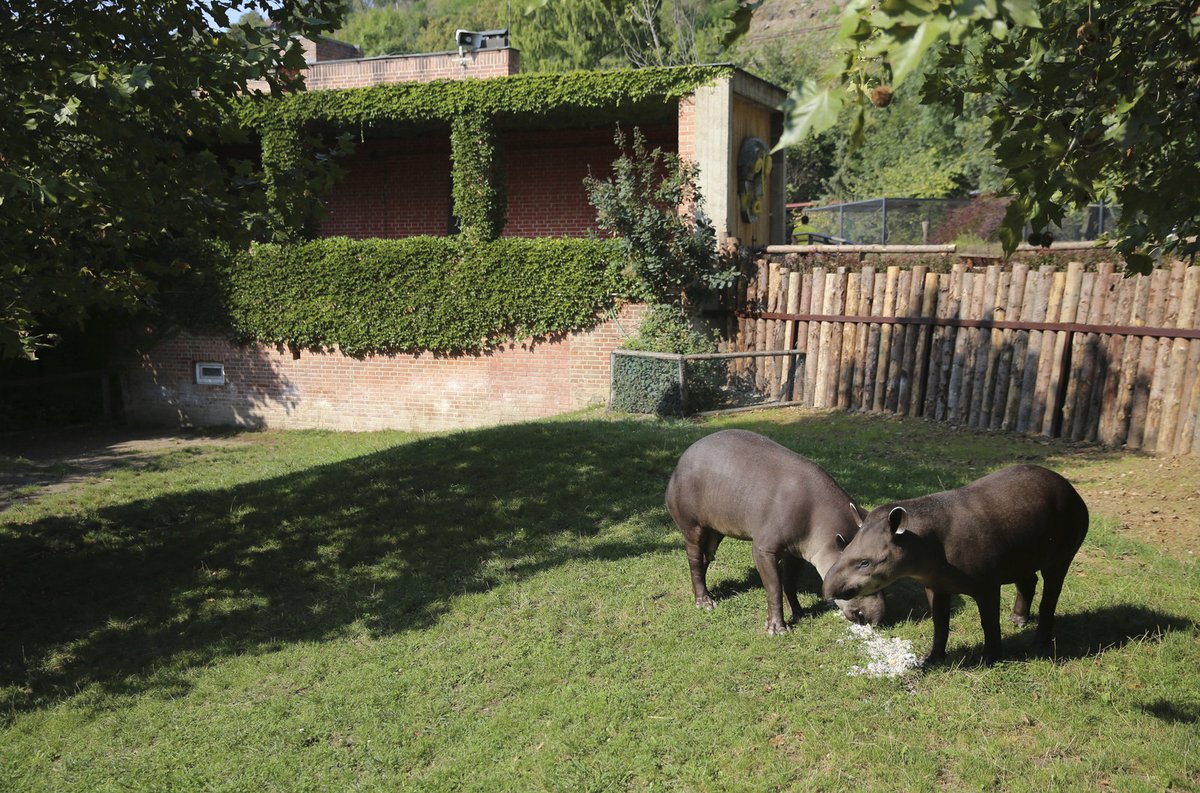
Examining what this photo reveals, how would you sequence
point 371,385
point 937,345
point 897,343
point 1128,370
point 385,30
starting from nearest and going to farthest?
point 1128,370 < point 937,345 < point 897,343 < point 371,385 < point 385,30

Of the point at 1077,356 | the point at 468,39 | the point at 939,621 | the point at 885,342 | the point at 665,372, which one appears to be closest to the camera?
the point at 939,621

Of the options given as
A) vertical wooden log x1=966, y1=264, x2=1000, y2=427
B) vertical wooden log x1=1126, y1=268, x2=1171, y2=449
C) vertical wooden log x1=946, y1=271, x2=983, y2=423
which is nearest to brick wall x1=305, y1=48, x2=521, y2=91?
vertical wooden log x1=946, y1=271, x2=983, y2=423

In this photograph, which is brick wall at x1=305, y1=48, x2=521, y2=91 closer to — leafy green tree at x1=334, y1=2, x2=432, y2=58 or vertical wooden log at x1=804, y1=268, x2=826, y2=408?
vertical wooden log at x1=804, y1=268, x2=826, y2=408

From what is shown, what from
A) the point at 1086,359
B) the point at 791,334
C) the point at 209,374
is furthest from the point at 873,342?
the point at 209,374

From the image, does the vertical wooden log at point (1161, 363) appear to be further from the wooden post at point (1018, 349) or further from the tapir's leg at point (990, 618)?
the tapir's leg at point (990, 618)

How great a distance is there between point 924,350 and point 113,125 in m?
10.3

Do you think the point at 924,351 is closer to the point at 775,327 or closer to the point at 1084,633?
the point at 775,327

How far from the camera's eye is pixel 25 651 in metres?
7.33

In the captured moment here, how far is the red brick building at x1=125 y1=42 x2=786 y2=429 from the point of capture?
57.2 ft

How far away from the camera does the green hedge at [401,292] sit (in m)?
17.4

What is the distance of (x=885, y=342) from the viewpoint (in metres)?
13.9

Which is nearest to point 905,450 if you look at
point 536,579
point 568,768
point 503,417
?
point 536,579

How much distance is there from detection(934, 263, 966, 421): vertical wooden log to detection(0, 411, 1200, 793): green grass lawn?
2623 mm

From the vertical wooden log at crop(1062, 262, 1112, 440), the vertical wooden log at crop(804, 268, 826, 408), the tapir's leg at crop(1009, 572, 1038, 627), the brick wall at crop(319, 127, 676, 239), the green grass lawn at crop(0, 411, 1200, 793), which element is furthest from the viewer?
the brick wall at crop(319, 127, 676, 239)
